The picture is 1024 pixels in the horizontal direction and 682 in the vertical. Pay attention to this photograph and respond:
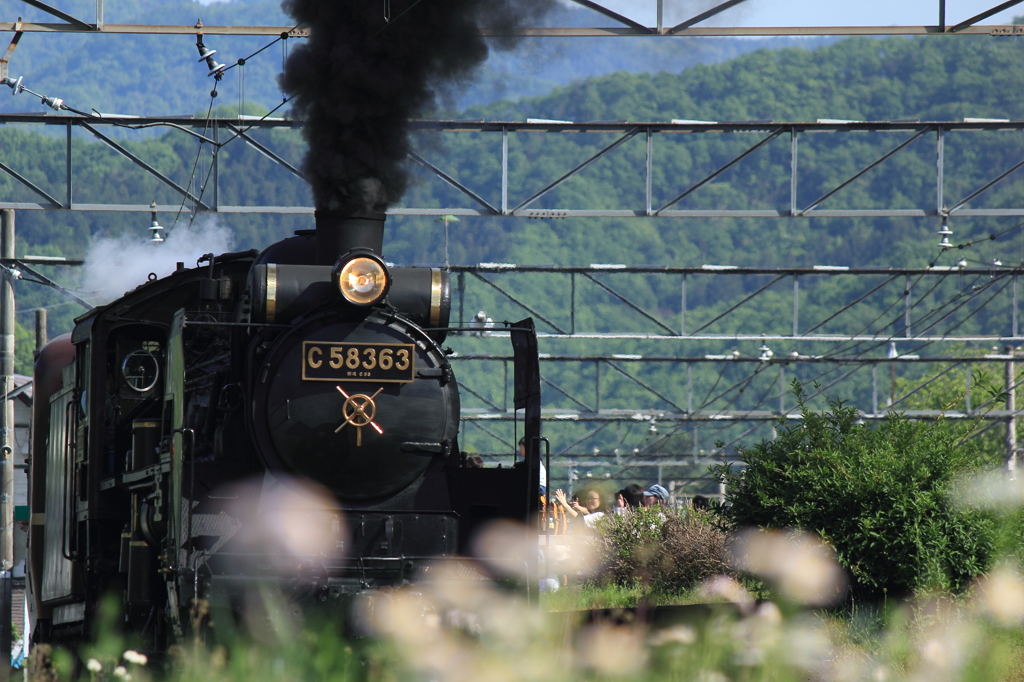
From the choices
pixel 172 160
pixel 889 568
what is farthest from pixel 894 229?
pixel 889 568

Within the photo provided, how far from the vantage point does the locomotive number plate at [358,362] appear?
24.3ft

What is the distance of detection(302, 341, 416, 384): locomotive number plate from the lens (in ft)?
24.3

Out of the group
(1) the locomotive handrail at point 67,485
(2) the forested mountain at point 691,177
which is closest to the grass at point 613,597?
(1) the locomotive handrail at point 67,485

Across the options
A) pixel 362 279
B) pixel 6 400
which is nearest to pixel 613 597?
pixel 362 279

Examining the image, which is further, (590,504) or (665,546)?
(590,504)

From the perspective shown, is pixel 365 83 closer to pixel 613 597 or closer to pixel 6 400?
pixel 613 597

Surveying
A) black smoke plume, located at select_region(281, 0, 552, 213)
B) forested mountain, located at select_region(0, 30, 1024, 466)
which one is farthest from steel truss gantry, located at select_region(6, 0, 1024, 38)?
forested mountain, located at select_region(0, 30, 1024, 466)

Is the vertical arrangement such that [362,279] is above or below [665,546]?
above

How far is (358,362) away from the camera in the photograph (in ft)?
24.6

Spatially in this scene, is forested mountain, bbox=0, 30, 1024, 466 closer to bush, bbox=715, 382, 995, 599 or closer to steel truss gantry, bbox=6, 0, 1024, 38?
steel truss gantry, bbox=6, 0, 1024, 38

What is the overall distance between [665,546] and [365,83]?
4.76 m

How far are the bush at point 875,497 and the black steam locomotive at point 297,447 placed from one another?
2.23 m

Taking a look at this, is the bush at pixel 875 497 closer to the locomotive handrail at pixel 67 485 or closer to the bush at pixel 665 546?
the bush at pixel 665 546

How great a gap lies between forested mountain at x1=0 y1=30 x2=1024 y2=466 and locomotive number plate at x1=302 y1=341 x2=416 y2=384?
62.8 m
